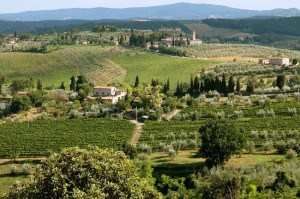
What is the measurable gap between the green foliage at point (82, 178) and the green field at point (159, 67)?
72799 mm

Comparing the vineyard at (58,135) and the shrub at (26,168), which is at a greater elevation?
the vineyard at (58,135)

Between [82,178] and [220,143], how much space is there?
24.1 metres

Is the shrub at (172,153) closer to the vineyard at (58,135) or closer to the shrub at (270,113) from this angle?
the vineyard at (58,135)

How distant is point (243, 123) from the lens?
195ft

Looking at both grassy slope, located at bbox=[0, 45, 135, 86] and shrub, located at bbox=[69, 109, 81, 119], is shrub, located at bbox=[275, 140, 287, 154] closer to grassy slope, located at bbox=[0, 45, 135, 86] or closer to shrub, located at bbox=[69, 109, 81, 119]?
shrub, located at bbox=[69, 109, 81, 119]

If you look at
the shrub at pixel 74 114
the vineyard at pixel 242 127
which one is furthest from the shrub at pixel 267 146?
the shrub at pixel 74 114

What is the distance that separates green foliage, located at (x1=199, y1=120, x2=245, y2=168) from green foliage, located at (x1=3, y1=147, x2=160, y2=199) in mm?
22100

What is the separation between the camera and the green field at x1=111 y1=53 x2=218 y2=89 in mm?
106062

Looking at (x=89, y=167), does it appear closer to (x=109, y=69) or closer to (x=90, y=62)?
(x=109, y=69)

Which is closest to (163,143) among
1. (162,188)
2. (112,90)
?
(162,188)

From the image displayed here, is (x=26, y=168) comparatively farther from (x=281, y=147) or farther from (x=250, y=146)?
(x=281, y=147)

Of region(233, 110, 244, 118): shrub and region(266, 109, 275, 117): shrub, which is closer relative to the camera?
region(266, 109, 275, 117): shrub

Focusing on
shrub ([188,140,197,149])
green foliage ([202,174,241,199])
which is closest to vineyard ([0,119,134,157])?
shrub ([188,140,197,149])

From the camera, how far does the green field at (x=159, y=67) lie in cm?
10606
